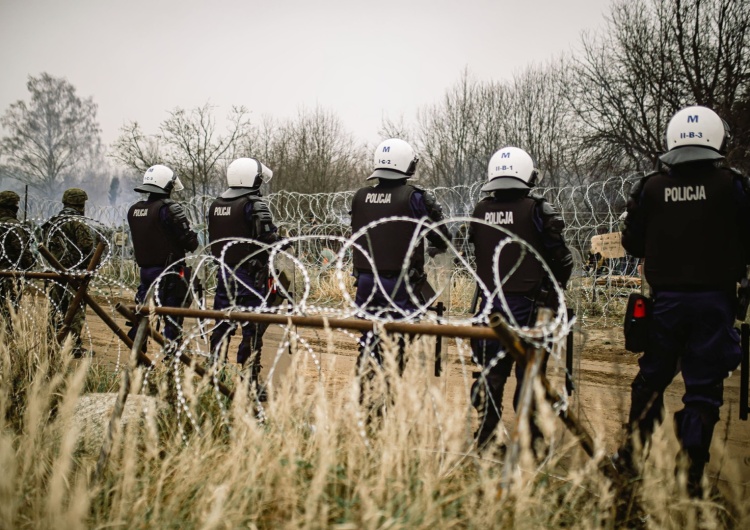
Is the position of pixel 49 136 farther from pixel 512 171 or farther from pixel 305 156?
pixel 512 171

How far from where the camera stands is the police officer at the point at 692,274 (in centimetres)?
299

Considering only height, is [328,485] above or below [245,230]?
below

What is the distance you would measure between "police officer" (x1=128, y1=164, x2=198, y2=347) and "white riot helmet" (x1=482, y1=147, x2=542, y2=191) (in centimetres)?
305

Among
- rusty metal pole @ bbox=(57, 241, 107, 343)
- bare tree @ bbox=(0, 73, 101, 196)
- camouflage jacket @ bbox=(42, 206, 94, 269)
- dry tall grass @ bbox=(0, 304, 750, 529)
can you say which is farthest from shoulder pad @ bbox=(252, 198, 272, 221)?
bare tree @ bbox=(0, 73, 101, 196)

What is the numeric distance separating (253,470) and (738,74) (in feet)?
47.4

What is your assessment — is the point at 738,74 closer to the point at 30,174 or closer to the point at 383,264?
the point at 383,264

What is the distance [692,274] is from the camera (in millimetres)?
3074

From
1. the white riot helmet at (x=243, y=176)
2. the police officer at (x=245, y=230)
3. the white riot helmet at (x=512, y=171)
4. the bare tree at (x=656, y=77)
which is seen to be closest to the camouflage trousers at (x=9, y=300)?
the police officer at (x=245, y=230)

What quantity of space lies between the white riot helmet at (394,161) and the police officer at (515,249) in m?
0.87

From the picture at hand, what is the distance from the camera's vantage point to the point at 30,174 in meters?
38.4

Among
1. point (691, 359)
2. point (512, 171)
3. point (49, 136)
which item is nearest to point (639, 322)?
point (691, 359)

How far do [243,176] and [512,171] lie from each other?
2.46 meters

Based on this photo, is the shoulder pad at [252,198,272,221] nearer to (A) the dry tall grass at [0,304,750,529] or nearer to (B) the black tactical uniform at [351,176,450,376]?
(B) the black tactical uniform at [351,176,450,376]

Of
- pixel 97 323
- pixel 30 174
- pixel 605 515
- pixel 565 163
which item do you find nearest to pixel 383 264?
pixel 605 515
